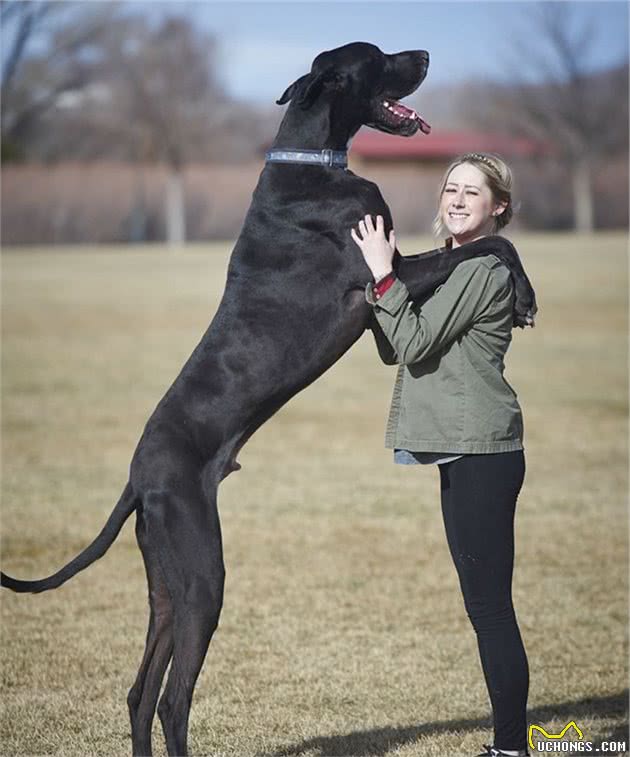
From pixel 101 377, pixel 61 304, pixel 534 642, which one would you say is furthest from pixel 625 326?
pixel 534 642

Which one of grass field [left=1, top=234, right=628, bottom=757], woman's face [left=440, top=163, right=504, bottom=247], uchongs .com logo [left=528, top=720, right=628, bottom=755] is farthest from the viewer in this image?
grass field [left=1, top=234, right=628, bottom=757]

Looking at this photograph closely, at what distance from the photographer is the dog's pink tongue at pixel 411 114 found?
371 centimetres

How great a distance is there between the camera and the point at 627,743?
4.27 metres

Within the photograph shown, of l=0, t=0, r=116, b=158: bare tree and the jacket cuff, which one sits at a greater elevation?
l=0, t=0, r=116, b=158: bare tree

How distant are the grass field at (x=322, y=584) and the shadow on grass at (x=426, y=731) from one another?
1cm

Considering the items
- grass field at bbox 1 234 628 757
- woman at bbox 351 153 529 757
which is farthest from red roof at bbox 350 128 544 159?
woman at bbox 351 153 529 757

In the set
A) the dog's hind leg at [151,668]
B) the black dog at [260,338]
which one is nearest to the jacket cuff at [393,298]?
the black dog at [260,338]

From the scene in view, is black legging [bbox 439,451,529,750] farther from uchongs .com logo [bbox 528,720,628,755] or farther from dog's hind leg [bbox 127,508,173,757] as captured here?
dog's hind leg [bbox 127,508,173,757]

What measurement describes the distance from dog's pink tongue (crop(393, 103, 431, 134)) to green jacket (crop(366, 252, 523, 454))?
48cm

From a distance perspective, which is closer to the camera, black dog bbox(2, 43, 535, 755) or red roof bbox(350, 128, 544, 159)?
black dog bbox(2, 43, 535, 755)

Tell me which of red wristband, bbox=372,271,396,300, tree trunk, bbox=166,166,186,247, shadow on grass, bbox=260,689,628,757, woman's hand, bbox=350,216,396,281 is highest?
tree trunk, bbox=166,166,186,247

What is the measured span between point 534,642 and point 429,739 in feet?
4.63

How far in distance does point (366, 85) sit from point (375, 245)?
0.63 m

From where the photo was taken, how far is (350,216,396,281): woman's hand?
346cm
